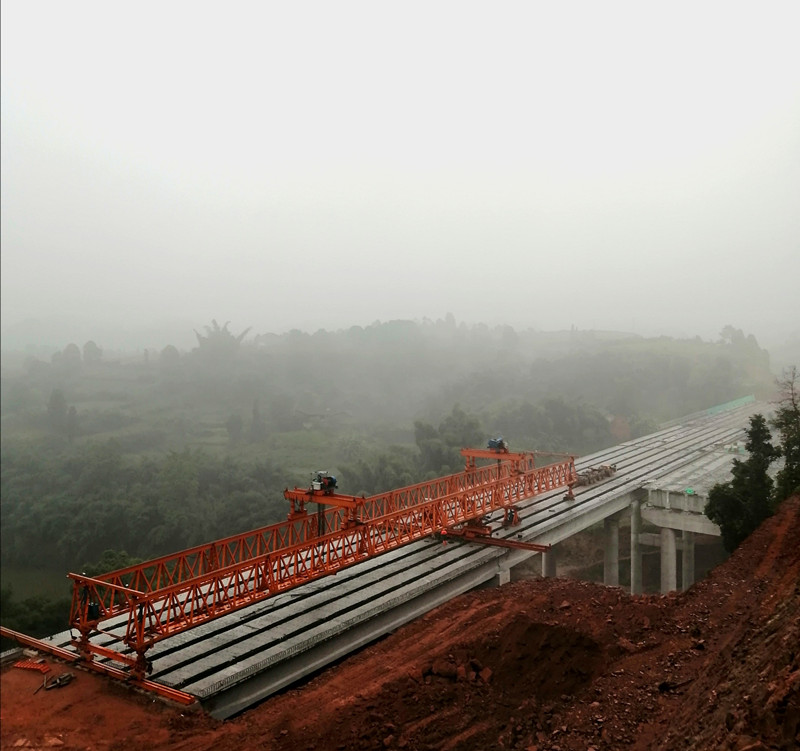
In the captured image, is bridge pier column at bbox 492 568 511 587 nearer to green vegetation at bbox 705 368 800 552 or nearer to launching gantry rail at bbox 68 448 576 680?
launching gantry rail at bbox 68 448 576 680

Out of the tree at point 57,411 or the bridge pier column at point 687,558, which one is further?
the tree at point 57,411

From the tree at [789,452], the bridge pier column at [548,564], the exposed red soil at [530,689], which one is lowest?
the bridge pier column at [548,564]

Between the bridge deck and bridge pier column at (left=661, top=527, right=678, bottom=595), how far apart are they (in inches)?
195

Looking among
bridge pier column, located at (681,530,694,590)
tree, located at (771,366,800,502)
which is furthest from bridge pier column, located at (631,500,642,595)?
tree, located at (771,366,800,502)

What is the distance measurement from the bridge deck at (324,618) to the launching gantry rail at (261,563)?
2.99 ft

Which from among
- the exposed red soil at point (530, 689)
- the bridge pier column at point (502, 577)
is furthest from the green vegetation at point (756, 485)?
the bridge pier column at point (502, 577)

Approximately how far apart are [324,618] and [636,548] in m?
25.2

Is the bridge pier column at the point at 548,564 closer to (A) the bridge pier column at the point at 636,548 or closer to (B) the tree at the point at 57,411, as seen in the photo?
(A) the bridge pier column at the point at 636,548

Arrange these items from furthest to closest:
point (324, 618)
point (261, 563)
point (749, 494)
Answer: point (749, 494), point (324, 618), point (261, 563)

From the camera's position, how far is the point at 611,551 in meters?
37.3

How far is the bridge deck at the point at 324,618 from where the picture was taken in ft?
47.6

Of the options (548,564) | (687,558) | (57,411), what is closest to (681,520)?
(687,558)

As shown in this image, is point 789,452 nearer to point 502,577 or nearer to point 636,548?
point 502,577

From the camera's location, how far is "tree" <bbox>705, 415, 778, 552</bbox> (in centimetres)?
2481
